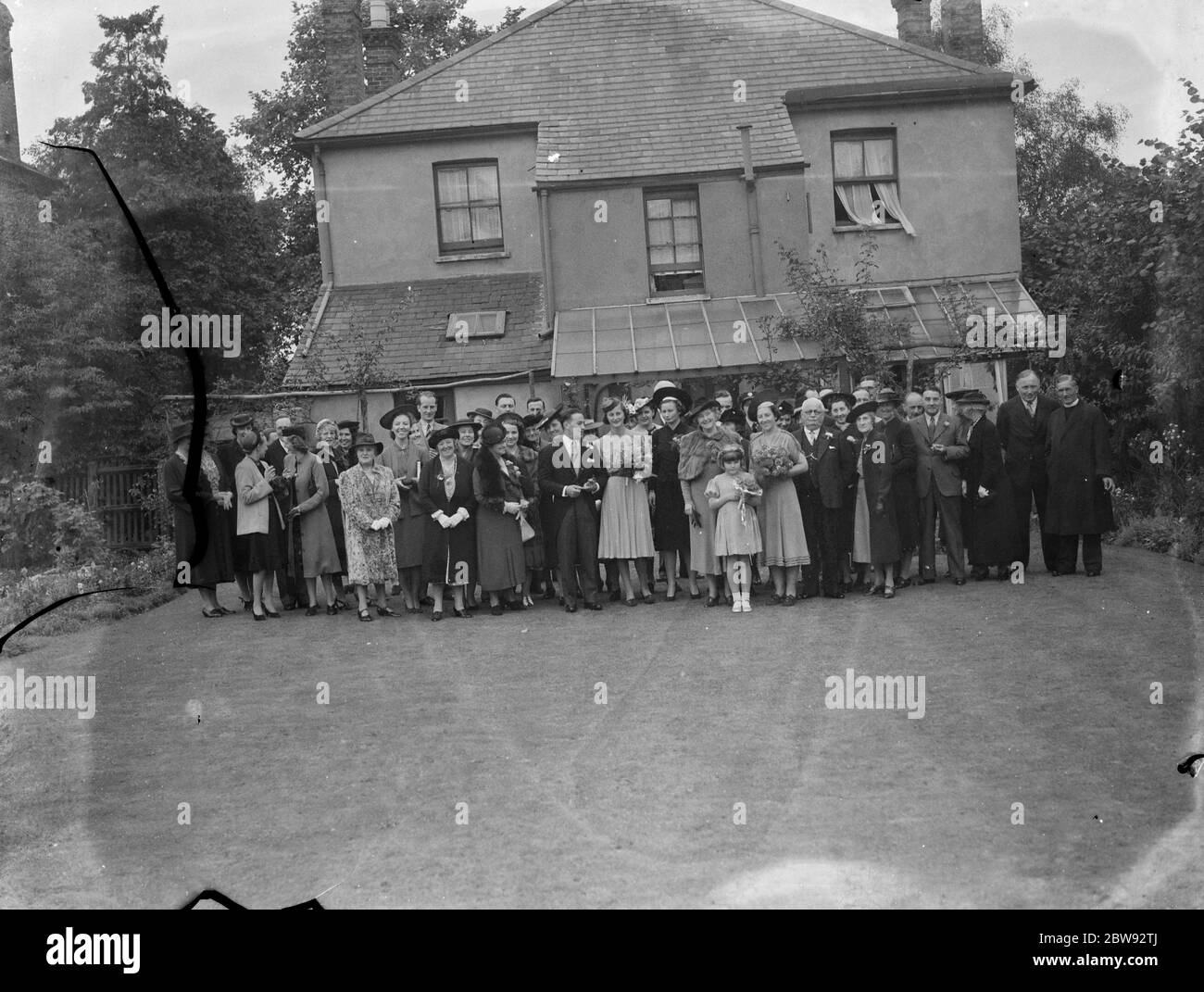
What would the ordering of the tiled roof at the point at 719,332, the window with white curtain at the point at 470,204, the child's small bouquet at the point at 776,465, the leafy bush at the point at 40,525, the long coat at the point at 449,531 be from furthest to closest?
1. the window with white curtain at the point at 470,204
2. the tiled roof at the point at 719,332
3. the long coat at the point at 449,531
4. the child's small bouquet at the point at 776,465
5. the leafy bush at the point at 40,525

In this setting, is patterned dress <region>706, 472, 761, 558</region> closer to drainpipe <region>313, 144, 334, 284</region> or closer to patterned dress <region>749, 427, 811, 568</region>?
patterned dress <region>749, 427, 811, 568</region>

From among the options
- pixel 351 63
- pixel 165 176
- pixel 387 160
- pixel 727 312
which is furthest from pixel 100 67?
pixel 727 312

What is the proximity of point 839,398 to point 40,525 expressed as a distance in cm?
596

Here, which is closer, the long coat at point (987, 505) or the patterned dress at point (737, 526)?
the patterned dress at point (737, 526)

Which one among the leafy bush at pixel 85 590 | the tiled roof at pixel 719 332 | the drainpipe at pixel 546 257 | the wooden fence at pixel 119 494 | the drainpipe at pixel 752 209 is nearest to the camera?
the wooden fence at pixel 119 494

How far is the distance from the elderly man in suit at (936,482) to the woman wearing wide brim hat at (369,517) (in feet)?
12.9

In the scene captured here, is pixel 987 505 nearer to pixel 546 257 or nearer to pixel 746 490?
pixel 746 490

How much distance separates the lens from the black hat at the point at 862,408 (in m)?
9.24

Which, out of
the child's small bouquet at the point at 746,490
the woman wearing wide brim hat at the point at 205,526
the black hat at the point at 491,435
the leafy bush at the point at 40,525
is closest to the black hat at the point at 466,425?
the black hat at the point at 491,435

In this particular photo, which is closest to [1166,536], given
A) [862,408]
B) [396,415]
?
[862,408]

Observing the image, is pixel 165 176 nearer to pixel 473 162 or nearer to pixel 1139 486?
pixel 1139 486

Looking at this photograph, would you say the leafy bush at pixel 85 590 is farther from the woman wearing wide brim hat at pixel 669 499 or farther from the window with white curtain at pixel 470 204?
the window with white curtain at pixel 470 204

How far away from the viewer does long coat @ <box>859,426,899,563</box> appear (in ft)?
29.6

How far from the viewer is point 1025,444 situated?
8977 mm
